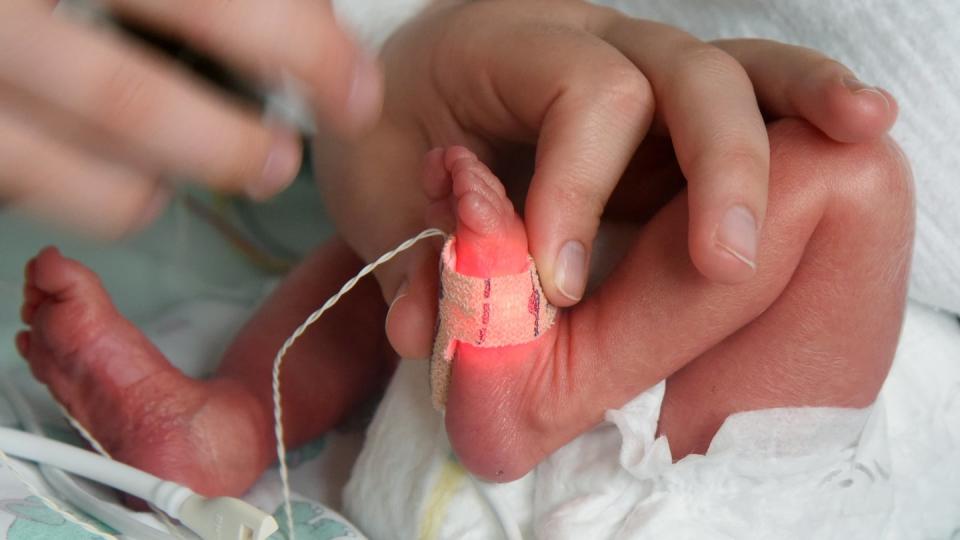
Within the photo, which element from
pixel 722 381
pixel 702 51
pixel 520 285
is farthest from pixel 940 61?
Result: pixel 520 285

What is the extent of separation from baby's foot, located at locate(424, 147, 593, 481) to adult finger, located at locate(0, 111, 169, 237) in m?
0.28

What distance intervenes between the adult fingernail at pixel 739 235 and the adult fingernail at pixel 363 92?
0.98ft

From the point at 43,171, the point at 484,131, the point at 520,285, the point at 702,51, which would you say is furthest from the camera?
the point at 484,131

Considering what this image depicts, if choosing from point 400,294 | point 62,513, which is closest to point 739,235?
point 400,294

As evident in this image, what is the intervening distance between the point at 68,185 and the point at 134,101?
0.05 metres

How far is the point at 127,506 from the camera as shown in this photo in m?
0.86

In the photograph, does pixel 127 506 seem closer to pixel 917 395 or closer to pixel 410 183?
pixel 410 183

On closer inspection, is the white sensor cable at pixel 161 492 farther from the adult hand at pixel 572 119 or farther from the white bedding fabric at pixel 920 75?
the white bedding fabric at pixel 920 75

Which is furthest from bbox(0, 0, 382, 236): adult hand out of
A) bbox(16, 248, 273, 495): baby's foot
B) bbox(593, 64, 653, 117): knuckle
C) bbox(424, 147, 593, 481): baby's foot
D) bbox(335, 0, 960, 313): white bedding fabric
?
bbox(335, 0, 960, 313): white bedding fabric

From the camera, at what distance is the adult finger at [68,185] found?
397 mm

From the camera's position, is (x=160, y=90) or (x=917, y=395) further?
(x=917, y=395)

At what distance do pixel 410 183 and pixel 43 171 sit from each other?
53 centimetres

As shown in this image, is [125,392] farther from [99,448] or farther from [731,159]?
[731,159]

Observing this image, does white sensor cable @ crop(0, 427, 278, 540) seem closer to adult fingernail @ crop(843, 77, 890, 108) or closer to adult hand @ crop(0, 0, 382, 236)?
adult hand @ crop(0, 0, 382, 236)
